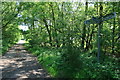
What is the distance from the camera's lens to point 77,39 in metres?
8.91

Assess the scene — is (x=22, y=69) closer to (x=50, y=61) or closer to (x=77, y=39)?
(x=50, y=61)

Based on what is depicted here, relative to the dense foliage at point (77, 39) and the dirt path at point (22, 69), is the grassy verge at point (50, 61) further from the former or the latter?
the dirt path at point (22, 69)

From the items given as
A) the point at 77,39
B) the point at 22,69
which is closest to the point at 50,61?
the point at 22,69

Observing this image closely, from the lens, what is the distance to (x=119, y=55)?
6.94 meters

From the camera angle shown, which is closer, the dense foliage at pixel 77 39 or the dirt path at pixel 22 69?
the dense foliage at pixel 77 39

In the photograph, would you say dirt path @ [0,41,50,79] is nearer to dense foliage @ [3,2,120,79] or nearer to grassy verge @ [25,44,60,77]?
A: grassy verge @ [25,44,60,77]

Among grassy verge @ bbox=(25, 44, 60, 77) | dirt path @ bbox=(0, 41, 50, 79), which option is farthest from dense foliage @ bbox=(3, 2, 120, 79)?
dirt path @ bbox=(0, 41, 50, 79)

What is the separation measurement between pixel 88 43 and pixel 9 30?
910 centimetres

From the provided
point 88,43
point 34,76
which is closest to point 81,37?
point 88,43

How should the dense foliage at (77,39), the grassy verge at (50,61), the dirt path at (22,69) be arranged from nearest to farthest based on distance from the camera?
the dense foliage at (77,39), the dirt path at (22,69), the grassy verge at (50,61)

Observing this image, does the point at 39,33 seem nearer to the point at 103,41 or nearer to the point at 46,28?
A: the point at 46,28

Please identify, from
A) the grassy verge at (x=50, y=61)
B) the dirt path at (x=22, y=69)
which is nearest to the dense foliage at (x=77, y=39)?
the grassy verge at (x=50, y=61)

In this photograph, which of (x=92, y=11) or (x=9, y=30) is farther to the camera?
(x=9, y=30)

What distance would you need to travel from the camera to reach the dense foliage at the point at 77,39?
14.7 ft
